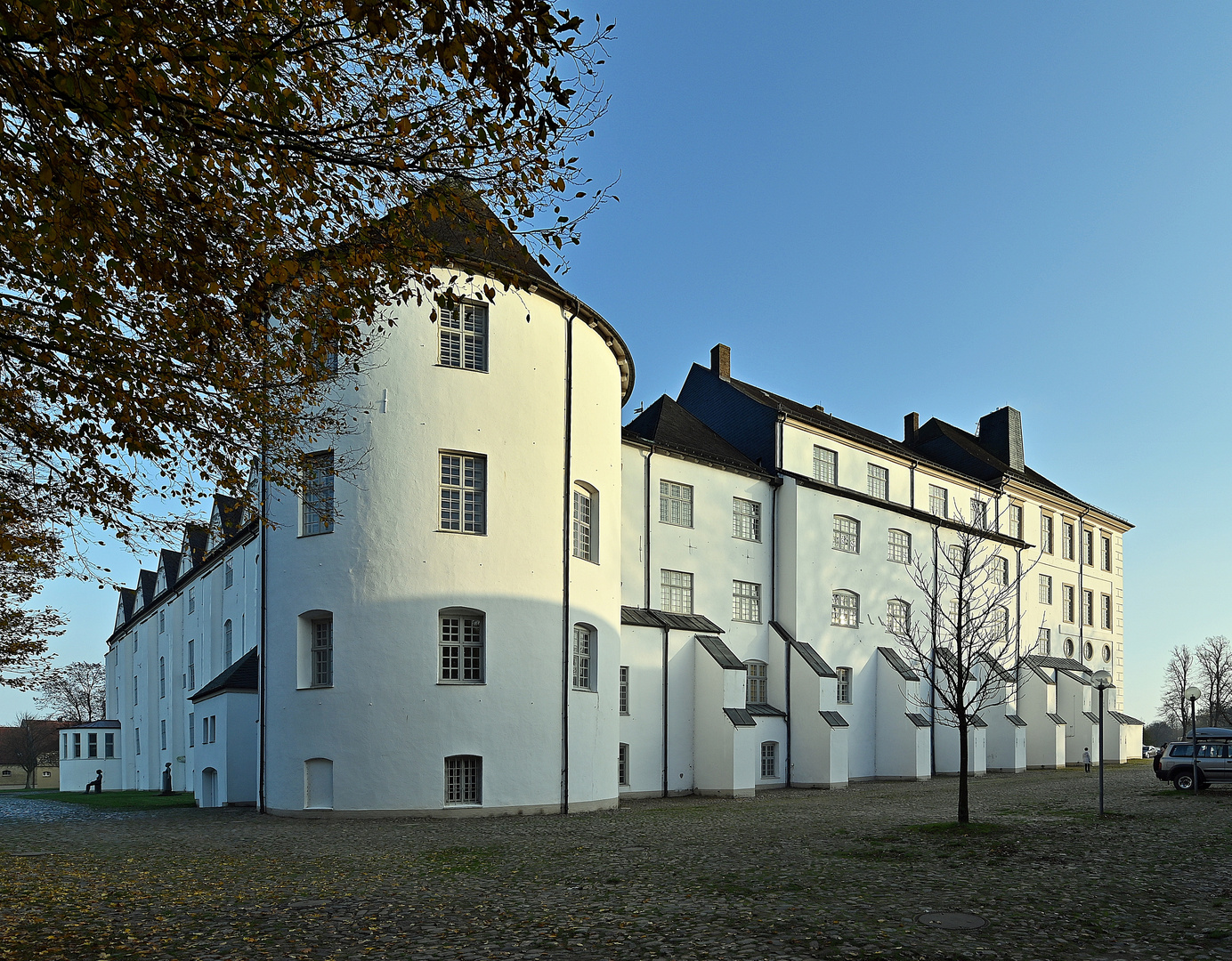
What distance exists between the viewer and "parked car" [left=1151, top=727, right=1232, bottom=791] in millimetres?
28516

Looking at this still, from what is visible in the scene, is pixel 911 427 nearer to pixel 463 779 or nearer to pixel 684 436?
pixel 684 436

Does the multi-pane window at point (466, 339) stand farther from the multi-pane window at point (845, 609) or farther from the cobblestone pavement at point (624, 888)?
the multi-pane window at point (845, 609)

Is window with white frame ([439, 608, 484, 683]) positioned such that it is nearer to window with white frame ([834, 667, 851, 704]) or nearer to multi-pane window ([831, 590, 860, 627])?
multi-pane window ([831, 590, 860, 627])

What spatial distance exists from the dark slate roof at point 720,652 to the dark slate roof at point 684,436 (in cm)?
580

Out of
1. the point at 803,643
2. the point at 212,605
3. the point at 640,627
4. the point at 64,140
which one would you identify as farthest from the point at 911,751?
the point at 64,140

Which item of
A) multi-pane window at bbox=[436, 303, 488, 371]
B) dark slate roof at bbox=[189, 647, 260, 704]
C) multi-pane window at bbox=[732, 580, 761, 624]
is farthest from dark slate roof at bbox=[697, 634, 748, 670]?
dark slate roof at bbox=[189, 647, 260, 704]

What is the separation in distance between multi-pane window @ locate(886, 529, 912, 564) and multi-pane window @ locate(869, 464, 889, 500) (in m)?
1.56

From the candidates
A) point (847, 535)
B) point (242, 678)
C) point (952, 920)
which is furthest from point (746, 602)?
point (952, 920)

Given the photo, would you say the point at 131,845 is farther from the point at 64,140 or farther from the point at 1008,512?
the point at 1008,512

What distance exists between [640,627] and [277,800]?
442 inches

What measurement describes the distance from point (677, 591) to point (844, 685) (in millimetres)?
8704

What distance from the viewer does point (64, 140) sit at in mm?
6270

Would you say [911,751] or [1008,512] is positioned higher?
[1008,512]

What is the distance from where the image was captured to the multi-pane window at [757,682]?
3416cm
